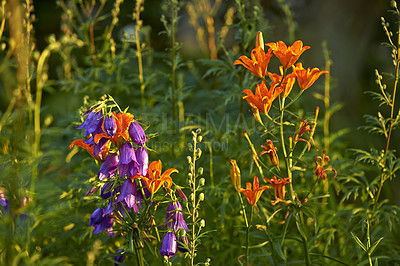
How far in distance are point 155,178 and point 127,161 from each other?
109 millimetres

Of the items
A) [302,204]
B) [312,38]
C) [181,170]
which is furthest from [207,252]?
[312,38]

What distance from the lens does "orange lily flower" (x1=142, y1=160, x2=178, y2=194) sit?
1.37 m

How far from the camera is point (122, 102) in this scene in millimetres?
3195

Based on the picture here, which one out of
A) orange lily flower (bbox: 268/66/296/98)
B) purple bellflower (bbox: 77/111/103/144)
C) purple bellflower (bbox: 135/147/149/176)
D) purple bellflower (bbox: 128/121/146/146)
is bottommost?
purple bellflower (bbox: 135/147/149/176)

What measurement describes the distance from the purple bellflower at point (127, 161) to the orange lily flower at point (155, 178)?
0.05 metres

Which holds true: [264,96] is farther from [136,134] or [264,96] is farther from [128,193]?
[128,193]

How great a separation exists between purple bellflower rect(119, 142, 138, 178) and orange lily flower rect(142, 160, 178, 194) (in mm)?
49

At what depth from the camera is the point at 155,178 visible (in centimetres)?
138

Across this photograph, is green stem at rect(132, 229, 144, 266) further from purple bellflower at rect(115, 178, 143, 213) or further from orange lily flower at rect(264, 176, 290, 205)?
orange lily flower at rect(264, 176, 290, 205)

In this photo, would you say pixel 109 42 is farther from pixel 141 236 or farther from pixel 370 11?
pixel 370 11

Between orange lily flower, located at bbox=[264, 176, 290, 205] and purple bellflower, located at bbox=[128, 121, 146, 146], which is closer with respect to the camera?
purple bellflower, located at bbox=[128, 121, 146, 146]

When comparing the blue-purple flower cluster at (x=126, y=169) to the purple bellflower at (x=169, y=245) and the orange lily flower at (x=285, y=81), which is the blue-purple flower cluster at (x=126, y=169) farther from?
the orange lily flower at (x=285, y=81)

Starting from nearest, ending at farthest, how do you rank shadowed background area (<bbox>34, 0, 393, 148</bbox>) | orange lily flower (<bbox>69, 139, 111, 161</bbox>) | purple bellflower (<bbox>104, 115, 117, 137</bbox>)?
1. purple bellflower (<bbox>104, 115, 117, 137</bbox>)
2. orange lily flower (<bbox>69, 139, 111, 161</bbox>)
3. shadowed background area (<bbox>34, 0, 393, 148</bbox>)

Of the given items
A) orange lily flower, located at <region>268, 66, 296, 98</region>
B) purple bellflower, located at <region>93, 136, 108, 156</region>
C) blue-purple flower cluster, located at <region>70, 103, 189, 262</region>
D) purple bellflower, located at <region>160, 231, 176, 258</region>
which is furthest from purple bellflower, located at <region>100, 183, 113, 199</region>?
orange lily flower, located at <region>268, 66, 296, 98</region>
